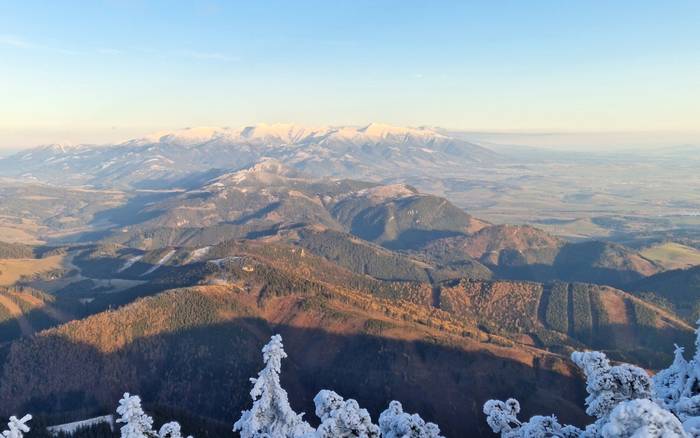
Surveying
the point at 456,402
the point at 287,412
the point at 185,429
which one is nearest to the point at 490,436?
the point at 456,402

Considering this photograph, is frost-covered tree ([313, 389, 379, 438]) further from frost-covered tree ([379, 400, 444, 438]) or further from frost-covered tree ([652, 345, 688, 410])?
frost-covered tree ([652, 345, 688, 410])

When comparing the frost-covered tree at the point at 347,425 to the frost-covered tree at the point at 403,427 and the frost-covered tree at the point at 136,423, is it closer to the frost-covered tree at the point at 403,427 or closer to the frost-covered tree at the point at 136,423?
the frost-covered tree at the point at 403,427

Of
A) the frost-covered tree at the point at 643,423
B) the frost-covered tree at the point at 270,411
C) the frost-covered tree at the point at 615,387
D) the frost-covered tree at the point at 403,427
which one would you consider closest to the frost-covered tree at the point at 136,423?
the frost-covered tree at the point at 270,411

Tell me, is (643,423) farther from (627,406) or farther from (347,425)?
(347,425)

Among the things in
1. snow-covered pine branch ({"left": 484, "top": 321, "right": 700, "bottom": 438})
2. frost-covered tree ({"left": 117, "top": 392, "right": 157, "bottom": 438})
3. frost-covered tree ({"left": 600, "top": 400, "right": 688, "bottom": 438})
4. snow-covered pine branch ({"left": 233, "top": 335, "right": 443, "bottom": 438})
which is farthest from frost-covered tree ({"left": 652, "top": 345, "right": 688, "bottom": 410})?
frost-covered tree ({"left": 117, "top": 392, "right": 157, "bottom": 438})

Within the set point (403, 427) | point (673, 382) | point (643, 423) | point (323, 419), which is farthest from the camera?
point (673, 382)

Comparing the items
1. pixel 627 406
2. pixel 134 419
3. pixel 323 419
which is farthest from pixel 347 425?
pixel 134 419

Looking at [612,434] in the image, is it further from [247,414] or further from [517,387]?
[517,387]

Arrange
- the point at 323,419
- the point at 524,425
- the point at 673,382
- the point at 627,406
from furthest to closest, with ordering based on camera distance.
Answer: the point at 673,382 < the point at 524,425 < the point at 323,419 < the point at 627,406
